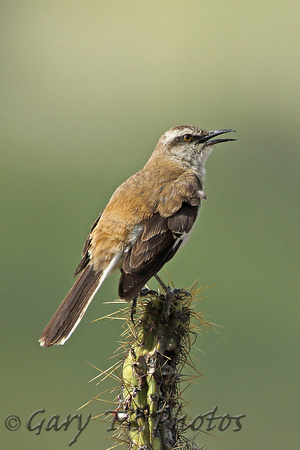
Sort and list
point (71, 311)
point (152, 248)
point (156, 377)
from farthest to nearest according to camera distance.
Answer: point (152, 248) → point (71, 311) → point (156, 377)

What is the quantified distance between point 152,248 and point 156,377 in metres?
1.52

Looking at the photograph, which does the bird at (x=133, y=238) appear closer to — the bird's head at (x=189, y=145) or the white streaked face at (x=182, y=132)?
the bird's head at (x=189, y=145)

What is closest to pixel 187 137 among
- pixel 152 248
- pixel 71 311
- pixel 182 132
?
pixel 182 132

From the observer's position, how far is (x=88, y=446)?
11.4m

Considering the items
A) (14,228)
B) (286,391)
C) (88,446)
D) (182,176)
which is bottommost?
(88,446)

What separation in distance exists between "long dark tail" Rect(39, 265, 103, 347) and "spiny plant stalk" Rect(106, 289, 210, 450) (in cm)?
69

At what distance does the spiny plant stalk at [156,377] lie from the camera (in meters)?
4.58

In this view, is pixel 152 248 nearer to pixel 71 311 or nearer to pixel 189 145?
pixel 71 311

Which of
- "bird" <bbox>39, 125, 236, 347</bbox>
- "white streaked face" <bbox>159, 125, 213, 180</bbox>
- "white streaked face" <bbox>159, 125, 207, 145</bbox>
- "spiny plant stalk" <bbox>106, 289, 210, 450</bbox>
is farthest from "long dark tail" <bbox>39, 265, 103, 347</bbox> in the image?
"white streaked face" <bbox>159, 125, 207, 145</bbox>

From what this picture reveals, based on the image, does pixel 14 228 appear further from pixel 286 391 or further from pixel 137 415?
pixel 137 415

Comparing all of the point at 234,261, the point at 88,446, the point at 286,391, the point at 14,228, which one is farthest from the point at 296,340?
the point at 14,228

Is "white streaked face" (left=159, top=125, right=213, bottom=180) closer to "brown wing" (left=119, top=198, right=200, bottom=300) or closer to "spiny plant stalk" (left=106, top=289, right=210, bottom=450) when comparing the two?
"brown wing" (left=119, top=198, right=200, bottom=300)

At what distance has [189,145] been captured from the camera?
25.1ft

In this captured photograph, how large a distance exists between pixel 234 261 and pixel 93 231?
12691 mm
